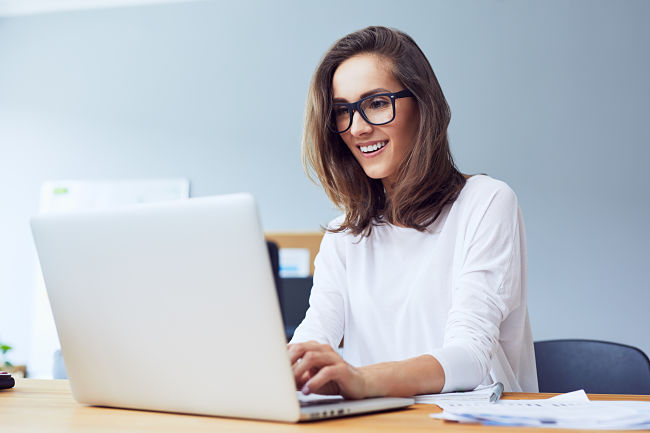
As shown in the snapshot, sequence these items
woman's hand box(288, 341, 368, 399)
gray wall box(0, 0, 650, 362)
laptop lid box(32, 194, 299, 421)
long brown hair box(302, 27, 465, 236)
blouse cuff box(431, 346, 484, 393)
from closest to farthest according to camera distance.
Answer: laptop lid box(32, 194, 299, 421) → woman's hand box(288, 341, 368, 399) → blouse cuff box(431, 346, 484, 393) → long brown hair box(302, 27, 465, 236) → gray wall box(0, 0, 650, 362)

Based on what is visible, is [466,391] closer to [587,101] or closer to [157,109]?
[587,101]

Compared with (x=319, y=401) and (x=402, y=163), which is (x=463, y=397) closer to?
(x=319, y=401)

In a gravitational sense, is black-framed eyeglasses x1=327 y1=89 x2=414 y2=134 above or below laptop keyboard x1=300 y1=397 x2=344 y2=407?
above

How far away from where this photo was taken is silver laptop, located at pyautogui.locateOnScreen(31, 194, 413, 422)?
2.32 ft

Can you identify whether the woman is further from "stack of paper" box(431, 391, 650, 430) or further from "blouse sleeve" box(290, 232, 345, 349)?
"stack of paper" box(431, 391, 650, 430)

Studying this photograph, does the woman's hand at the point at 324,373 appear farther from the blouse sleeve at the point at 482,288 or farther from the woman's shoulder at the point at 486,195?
the woman's shoulder at the point at 486,195

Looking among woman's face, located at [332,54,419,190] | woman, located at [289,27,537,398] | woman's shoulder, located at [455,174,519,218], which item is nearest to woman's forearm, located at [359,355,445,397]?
woman, located at [289,27,537,398]

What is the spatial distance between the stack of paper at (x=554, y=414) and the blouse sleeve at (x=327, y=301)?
22.1 inches

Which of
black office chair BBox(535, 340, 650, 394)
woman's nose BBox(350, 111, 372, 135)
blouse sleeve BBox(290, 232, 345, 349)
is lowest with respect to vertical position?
black office chair BBox(535, 340, 650, 394)

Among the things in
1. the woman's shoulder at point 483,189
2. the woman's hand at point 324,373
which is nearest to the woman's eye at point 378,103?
the woman's shoulder at point 483,189

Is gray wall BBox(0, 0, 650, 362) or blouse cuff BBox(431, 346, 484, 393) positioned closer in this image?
blouse cuff BBox(431, 346, 484, 393)

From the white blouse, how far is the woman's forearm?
0.17m

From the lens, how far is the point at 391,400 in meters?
0.85

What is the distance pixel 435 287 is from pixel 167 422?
74 centimetres
